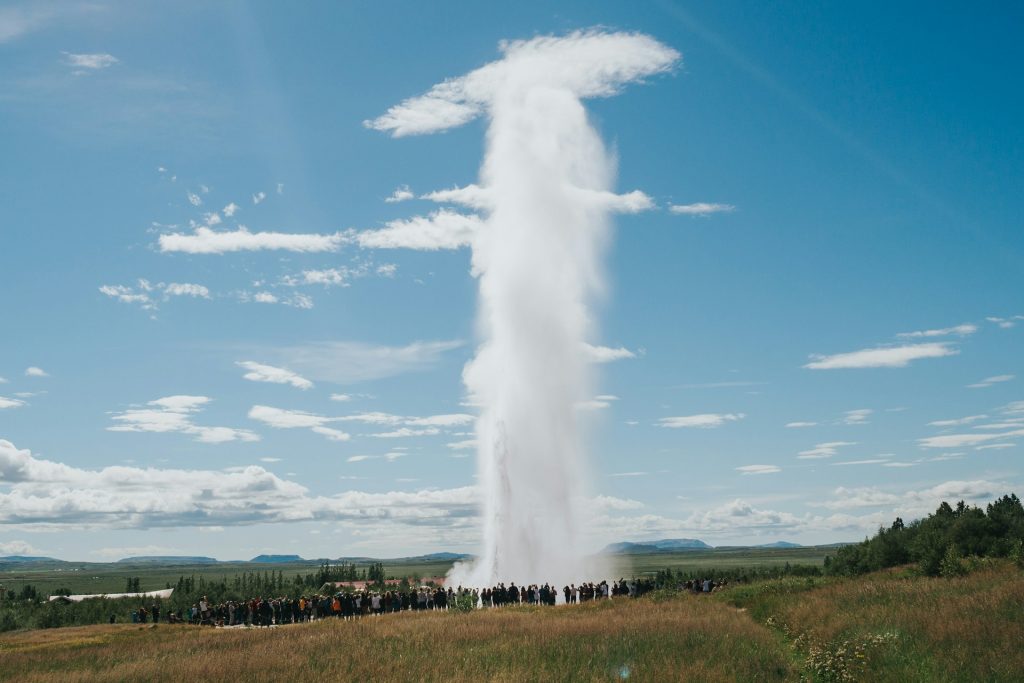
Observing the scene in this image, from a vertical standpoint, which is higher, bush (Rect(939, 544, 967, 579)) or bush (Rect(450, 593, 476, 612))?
bush (Rect(939, 544, 967, 579))

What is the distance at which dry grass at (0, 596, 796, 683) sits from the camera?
65.4 feet

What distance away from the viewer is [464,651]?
78.6 feet

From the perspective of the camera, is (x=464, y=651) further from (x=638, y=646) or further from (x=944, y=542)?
(x=944, y=542)

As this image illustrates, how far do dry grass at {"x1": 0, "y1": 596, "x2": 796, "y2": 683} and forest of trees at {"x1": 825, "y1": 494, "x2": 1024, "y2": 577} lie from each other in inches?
478

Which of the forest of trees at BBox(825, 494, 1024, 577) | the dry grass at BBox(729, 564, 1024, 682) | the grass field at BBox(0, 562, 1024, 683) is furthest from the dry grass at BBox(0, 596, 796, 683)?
the forest of trees at BBox(825, 494, 1024, 577)

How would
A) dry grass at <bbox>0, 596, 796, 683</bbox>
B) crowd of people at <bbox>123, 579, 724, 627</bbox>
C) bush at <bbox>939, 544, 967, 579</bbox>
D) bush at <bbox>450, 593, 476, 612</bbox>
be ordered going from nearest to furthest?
1. dry grass at <bbox>0, 596, 796, 683</bbox>
2. bush at <bbox>939, 544, 967, 579</bbox>
3. bush at <bbox>450, 593, 476, 612</bbox>
4. crowd of people at <bbox>123, 579, 724, 627</bbox>

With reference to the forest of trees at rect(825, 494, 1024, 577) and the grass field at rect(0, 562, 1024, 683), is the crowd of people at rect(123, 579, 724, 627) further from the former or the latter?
the forest of trees at rect(825, 494, 1024, 577)

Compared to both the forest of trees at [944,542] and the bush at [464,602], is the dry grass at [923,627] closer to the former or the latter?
the forest of trees at [944,542]

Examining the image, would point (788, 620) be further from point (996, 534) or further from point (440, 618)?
point (996, 534)

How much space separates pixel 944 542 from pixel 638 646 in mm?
30787

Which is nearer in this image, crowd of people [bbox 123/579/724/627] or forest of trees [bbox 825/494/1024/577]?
forest of trees [bbox 825/494/1024/577]

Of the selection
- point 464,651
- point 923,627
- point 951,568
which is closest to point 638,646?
point 464,651

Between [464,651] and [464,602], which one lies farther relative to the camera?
[464,602]

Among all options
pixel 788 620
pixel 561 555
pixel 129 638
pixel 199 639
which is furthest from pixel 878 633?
pixel 561 555
